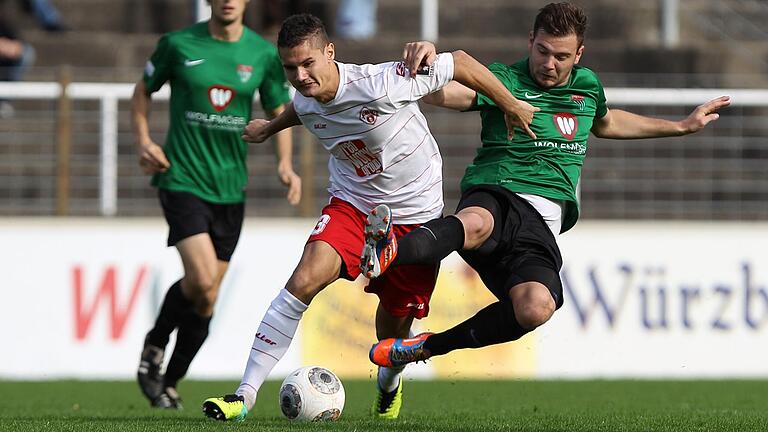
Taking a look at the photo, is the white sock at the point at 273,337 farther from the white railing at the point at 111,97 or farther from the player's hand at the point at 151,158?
the white railing at the point at 111,97

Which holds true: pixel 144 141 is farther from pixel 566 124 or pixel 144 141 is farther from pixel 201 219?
pixel 566 124

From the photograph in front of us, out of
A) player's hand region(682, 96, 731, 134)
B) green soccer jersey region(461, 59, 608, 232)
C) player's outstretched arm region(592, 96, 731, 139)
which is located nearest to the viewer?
green soccer jersey region(461, 59, 608, 232)

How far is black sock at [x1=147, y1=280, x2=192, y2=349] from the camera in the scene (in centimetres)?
930

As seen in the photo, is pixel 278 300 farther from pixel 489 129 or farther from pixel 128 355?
pixel 128 355

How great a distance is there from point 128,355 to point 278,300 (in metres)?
5.21

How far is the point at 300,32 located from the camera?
7.02 metres

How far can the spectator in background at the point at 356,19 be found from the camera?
54.7 ft

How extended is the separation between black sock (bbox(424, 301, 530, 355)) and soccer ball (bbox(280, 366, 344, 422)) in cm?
57

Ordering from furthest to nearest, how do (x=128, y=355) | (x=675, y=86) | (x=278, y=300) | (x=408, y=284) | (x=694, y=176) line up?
(x=675, y=86), (x=694, y=176), (x=128, y=355), (x=408, y=284), (x=278, y=300)

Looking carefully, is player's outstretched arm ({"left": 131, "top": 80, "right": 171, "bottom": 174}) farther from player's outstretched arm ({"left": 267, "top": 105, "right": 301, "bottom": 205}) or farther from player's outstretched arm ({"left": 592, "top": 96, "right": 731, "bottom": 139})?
player's outstretched arm ({"left": 592, "top": 96, "right": 731, "bottom": 139})

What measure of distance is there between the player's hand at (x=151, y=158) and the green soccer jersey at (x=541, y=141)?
213 cm

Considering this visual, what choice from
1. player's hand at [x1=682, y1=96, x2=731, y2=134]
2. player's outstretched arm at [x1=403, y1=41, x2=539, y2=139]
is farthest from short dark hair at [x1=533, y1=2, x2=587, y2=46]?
player's hand at [x1=682, y1=96, x2=731, y2=134]

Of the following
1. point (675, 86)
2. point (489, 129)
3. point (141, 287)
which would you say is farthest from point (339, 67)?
point (675, 86)

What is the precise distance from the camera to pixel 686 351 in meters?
12.7
